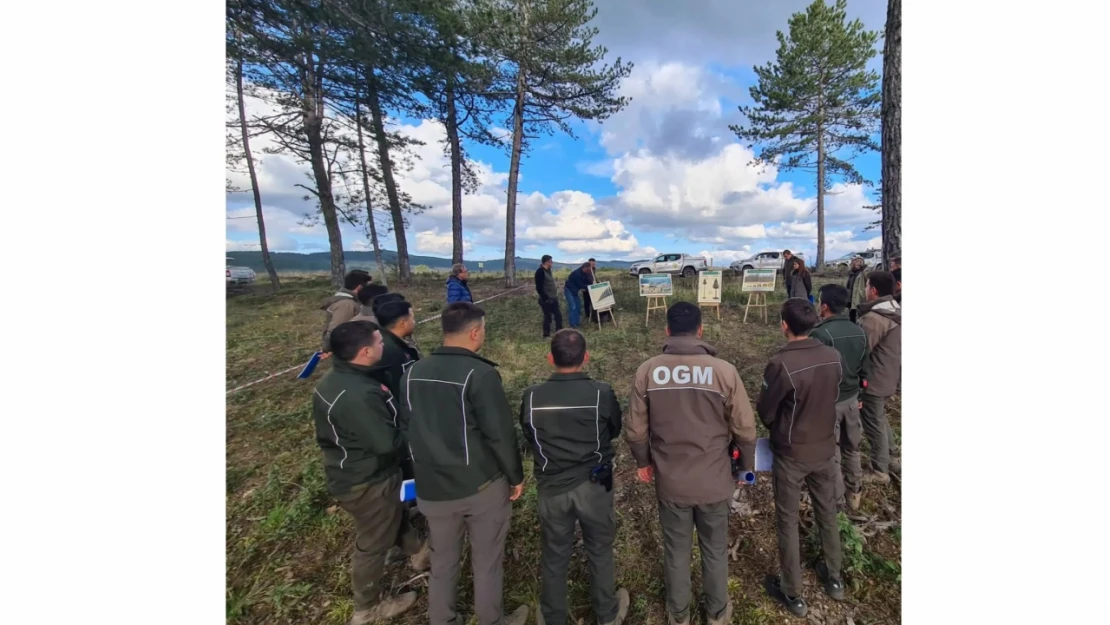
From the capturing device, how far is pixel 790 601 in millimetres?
2318

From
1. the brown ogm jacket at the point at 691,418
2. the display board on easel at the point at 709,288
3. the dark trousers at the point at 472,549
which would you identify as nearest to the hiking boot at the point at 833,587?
the brown ogm jacket at the point at 691,418

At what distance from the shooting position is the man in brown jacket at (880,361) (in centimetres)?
312

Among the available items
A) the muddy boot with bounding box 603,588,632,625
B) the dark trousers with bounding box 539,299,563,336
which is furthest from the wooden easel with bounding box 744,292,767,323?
the muddy boot with bounding box 603,588,632,625

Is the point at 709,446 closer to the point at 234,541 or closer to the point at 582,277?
the point at 234,541

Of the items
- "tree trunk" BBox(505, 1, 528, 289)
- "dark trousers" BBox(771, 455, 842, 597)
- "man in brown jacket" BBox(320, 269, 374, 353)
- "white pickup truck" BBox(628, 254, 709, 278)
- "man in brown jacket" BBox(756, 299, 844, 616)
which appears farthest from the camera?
"white pickup truck" BBox(628, 254, 709, 278)

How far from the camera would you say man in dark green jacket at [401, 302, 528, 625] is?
1.98 m

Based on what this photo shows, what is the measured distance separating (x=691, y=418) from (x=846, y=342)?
158 centimetres

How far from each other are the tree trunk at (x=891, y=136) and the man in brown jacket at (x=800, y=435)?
14.1 feet

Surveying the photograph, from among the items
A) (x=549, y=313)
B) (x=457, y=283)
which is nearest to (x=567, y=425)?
(x=457, y=283)

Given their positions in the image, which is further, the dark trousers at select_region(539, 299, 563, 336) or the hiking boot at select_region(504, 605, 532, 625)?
the dark trousers at select_region(539, 299, 563, 336)

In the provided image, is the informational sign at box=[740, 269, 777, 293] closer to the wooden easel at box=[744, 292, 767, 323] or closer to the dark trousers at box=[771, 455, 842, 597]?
the wooden easel at box=[744, 292, 767, 323]

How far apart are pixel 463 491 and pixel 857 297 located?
6943 millimetres

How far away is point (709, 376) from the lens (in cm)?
201

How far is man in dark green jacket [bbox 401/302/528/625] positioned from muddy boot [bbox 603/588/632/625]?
255 mm
